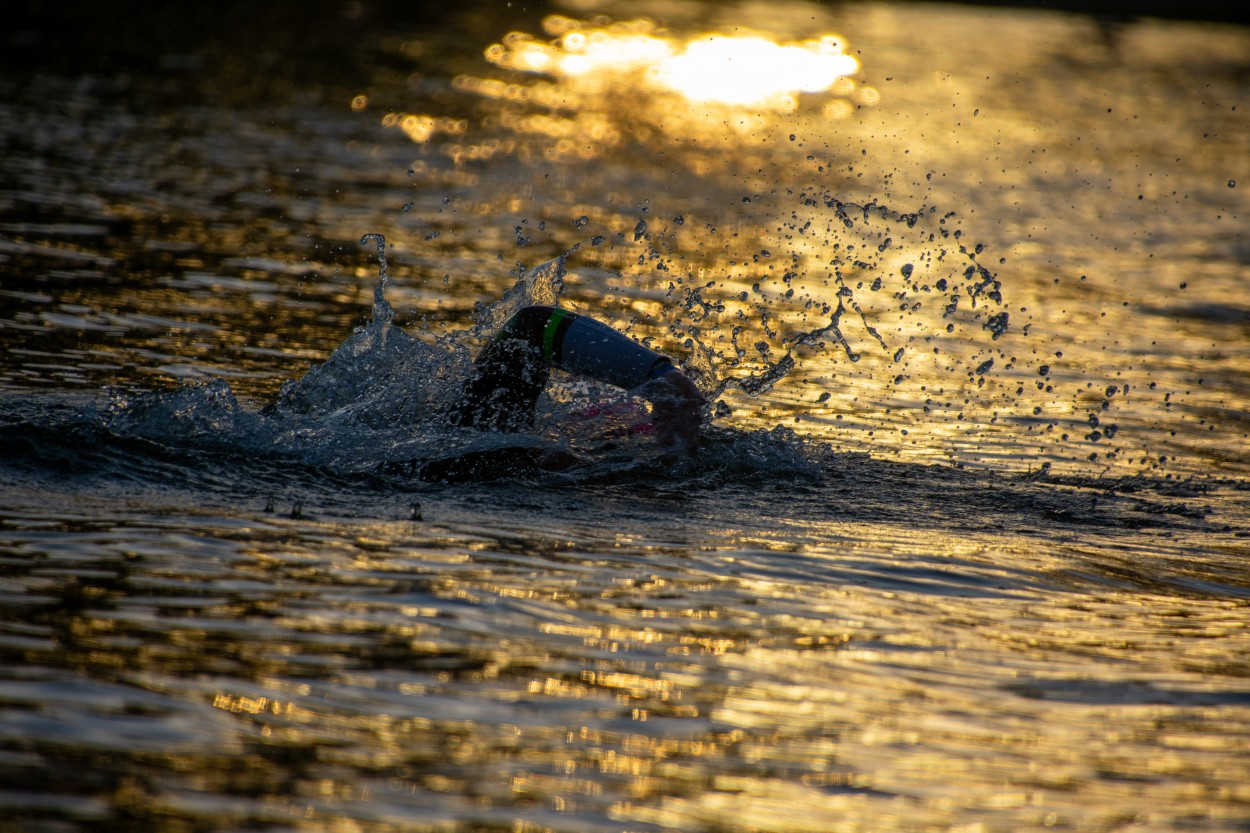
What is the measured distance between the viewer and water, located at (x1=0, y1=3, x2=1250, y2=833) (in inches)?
187

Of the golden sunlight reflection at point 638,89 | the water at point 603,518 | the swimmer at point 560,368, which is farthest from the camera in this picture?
the golden sunlight reflection at point 638,89

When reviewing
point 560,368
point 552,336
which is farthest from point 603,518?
point 552,336

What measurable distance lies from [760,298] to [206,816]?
1124 cm

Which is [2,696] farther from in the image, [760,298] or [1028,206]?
[1028,206]

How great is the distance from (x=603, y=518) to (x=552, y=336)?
1050 mm

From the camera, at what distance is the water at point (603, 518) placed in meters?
4.74

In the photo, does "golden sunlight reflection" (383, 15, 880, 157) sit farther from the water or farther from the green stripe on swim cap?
the green stripe on swim cap

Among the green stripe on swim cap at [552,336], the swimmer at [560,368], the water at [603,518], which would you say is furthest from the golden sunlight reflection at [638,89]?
the green stripe on swim cap at [552,336]

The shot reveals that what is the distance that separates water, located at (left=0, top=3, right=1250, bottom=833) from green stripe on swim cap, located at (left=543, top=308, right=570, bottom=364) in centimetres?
69

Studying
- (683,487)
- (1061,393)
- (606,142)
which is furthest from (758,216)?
(683,487)

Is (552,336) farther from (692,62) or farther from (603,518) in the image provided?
(692,62)

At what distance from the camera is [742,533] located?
25.1 ft

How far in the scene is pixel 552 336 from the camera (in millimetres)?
8094

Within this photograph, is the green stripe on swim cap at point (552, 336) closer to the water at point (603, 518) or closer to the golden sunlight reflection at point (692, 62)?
the water at point (603, 518)
